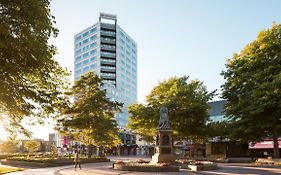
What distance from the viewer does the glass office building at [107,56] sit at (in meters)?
149

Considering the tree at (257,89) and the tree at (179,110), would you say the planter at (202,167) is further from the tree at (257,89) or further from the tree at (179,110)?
the tree at (179,110)

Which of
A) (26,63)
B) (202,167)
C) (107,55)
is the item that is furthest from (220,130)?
(107,55)

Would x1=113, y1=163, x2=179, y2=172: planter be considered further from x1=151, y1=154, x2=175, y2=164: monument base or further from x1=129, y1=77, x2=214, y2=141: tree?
x1=129, y1=77, x2=214, y2=141: tree

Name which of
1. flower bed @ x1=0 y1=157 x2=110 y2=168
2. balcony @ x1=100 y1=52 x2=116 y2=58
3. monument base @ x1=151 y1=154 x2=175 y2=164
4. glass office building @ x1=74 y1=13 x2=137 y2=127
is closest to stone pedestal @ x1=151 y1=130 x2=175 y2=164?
monument base @ x1=151 y1=154 x2=175 y2=164

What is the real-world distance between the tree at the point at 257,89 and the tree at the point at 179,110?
533 centimetres

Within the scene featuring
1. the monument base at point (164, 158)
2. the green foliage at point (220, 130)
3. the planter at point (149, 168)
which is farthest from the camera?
the green foliage at point (220, 130)

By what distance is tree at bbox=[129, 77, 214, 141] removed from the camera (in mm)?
46125

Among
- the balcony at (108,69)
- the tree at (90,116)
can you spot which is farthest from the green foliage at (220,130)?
the balcony at (108,69)

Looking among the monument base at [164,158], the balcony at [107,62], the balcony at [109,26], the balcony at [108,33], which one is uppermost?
the balcony at [109,26]

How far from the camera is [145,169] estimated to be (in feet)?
89.7

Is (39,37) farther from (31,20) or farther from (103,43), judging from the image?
(103,43)

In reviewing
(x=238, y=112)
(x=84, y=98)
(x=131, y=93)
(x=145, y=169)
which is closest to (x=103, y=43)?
(x=131, y=93)

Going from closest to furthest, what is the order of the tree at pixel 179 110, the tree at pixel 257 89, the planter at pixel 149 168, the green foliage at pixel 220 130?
the planter at pixel 149 168 < the tree at pixel 257 89 < the green foliage at pixel 220 130 < the tree at pixel 179 110

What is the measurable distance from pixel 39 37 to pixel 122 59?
5605 inches
